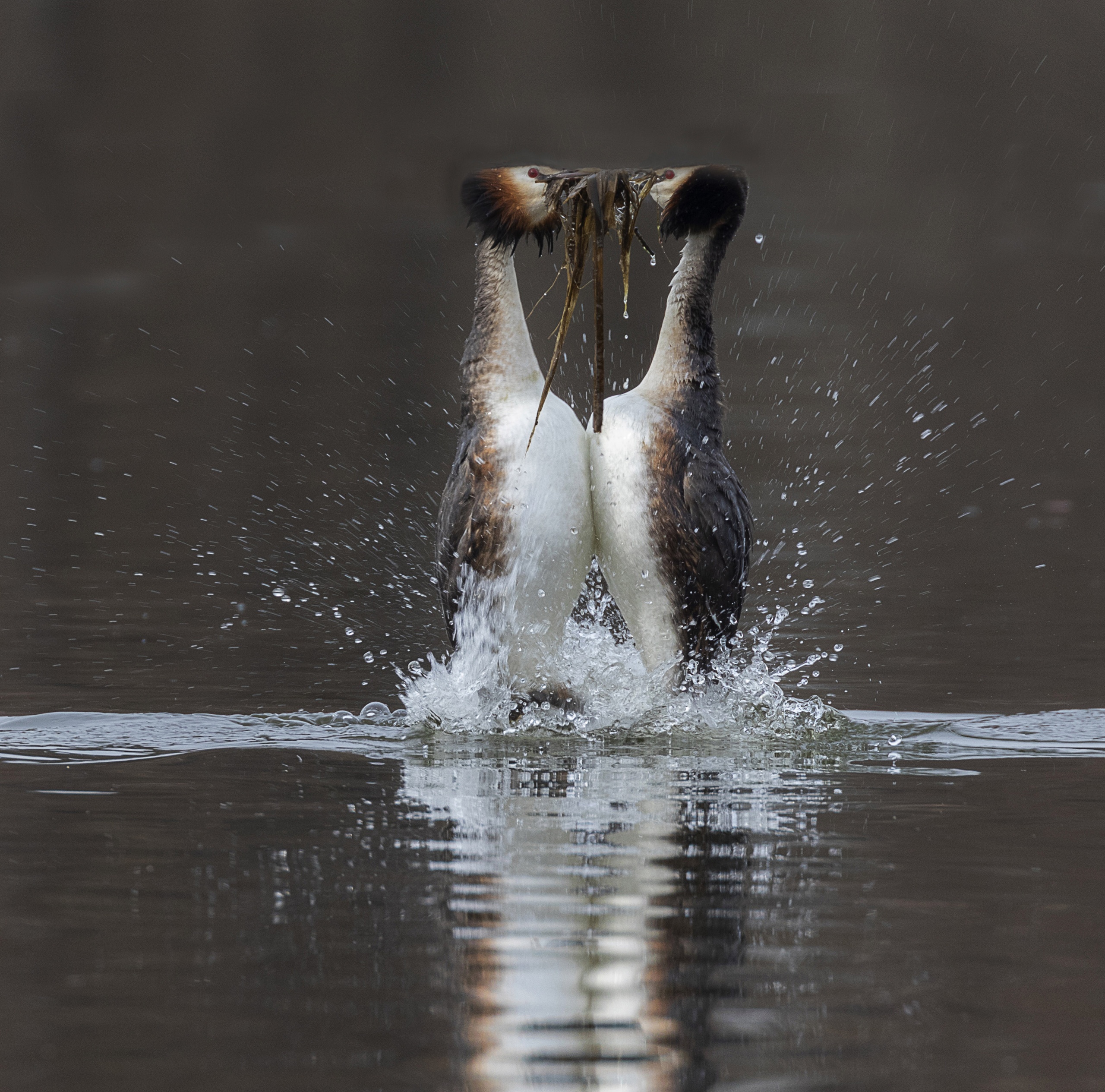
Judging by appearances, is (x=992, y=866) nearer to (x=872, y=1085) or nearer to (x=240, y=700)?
(x=872, y=1085)

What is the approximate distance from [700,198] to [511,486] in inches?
49.1

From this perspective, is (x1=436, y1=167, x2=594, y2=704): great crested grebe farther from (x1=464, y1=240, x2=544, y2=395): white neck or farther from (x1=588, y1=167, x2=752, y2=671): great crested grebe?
(x1=588, y1=167, x2=752, y2=671): great crested grebe

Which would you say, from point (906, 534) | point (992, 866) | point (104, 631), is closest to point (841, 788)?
point (992, 866)

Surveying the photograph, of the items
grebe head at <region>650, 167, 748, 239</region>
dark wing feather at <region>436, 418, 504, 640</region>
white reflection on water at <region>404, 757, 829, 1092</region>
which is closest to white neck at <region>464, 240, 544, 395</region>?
dark wing feather at <region>436, 418, 504, 640</region>

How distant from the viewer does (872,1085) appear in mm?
3350

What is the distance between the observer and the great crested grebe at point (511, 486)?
6461mm

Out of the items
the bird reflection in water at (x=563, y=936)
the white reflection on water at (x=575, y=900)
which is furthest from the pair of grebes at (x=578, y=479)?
the bird reflection in water at (x=563, y=936)

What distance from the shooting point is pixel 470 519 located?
21.7 ft

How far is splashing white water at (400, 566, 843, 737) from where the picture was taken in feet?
21.8

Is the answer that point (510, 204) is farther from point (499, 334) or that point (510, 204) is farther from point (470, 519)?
point (470, 519)

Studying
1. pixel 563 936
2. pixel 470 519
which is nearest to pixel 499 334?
pixel 470 519

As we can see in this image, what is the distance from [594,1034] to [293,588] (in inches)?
256

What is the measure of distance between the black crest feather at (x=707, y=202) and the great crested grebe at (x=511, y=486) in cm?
45

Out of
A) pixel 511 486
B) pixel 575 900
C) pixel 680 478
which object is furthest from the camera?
pixel 680 478
